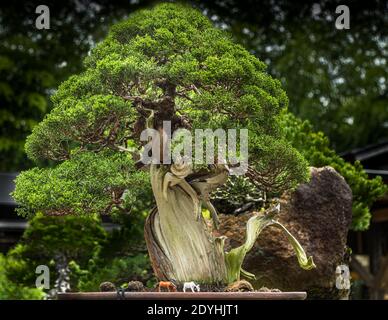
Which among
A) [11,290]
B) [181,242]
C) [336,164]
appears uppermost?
[336,164]

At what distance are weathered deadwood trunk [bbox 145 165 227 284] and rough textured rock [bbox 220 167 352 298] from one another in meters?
1.33

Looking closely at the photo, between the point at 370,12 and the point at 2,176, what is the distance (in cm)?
561

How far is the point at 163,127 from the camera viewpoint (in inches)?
170

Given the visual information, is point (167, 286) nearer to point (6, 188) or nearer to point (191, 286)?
point (191, 286)

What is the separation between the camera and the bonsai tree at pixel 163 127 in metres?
4.11

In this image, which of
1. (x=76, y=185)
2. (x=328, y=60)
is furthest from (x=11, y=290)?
(x=328, y=60)

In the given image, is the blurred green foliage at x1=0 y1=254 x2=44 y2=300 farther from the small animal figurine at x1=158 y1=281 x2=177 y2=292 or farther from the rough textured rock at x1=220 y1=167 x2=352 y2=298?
the small animal figurine at x1=158 y1=281 x2=177 y2=292

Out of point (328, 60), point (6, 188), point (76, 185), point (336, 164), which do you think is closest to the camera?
point (76, 185)

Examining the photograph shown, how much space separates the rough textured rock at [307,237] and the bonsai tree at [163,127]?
1.18 meters

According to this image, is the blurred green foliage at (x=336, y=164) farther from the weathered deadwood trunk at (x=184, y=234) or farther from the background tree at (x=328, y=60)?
the background tree at (x=328, y=60)

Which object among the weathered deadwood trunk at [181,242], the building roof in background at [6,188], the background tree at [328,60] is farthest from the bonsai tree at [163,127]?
the background tree at [328,60]

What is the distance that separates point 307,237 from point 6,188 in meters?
4.07
